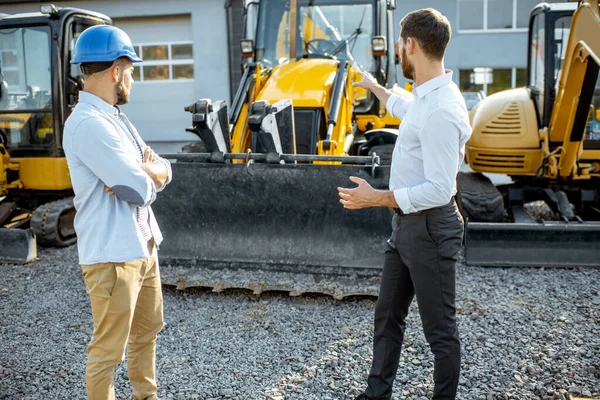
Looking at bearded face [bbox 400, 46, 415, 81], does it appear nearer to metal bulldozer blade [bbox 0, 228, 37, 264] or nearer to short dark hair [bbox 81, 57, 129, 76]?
short dark hair [bbox 81, 57, 129, 76]

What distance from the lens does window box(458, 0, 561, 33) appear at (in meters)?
19.2

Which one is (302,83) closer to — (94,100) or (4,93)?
(4,93)

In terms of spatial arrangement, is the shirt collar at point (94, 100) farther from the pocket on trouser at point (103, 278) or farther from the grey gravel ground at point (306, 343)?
the grey gravel ground at point (306, 343)

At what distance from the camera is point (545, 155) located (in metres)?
7.07

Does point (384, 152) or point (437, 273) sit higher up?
point (384, 152)

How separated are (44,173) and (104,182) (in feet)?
17.1

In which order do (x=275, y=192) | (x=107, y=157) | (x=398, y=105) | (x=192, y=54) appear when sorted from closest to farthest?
(x=107, y=157) → (x=398, y=105) → (x=275, y=192) → (x=192, y=54)

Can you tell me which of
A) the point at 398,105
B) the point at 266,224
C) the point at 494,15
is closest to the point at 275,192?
the point at 266,224

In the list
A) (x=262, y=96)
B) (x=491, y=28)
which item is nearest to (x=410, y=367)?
(x=262, y=96)

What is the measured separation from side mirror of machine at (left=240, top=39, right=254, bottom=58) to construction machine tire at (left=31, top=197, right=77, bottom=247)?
8.66ft

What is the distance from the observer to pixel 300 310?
4770mm

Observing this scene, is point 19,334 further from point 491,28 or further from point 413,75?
point 491,28

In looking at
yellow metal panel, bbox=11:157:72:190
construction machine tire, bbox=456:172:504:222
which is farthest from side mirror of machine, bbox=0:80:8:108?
construction machine tire, bbox=456:172:504:222

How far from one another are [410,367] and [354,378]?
0.37 m
